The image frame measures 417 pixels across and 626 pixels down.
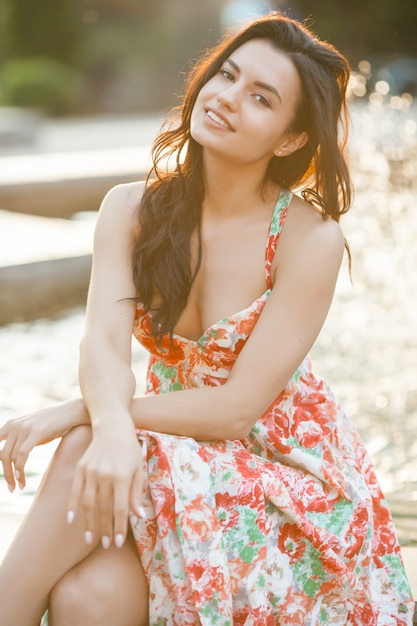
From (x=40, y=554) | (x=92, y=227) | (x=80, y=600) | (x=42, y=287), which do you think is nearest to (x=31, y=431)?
(x=40, y=554)

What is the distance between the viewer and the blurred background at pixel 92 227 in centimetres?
493

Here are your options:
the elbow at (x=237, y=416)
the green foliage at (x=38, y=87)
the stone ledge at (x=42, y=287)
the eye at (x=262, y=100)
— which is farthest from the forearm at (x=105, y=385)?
the green foliage at (x=38, y=87)

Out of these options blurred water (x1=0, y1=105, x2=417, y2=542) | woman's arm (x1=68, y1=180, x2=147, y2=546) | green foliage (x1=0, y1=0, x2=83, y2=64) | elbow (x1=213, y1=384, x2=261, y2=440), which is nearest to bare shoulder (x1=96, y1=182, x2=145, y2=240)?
woman's arm (x1=68, y1=180, x2=147, y2=546)

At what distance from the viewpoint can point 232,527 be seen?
218cm

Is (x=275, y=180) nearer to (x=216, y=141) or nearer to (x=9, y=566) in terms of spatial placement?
(x=216, y=141)

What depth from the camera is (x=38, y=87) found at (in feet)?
76.4

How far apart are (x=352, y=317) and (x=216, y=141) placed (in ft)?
13.7

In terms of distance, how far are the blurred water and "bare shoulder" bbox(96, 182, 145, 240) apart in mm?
1246

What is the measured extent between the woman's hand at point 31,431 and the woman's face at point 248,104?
0.75m

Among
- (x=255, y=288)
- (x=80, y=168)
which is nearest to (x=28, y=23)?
(x=80, y=168)

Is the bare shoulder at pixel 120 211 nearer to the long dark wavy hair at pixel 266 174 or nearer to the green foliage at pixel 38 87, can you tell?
the long dark wavy hair at pixel 266 174

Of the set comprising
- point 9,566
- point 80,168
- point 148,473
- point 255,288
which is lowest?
point 80,168

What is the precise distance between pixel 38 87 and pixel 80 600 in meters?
22.3

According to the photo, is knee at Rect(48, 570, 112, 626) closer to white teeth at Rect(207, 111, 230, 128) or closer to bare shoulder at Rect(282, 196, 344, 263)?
bare shoulder at Rect(282, 196, 344, 263)
